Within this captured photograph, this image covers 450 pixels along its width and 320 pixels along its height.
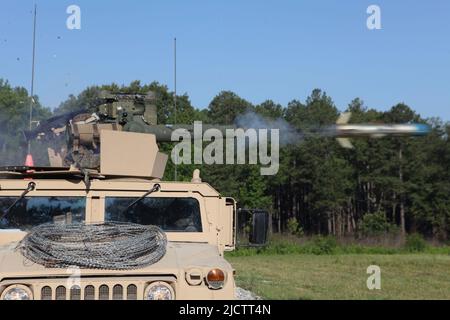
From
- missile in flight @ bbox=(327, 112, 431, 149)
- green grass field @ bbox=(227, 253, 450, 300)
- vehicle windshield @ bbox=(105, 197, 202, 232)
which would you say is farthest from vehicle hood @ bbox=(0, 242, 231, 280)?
green grass field @ bbox=(227, 253, 450, 300)

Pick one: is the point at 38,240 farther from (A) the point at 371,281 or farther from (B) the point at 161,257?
(A) the point at 371,281

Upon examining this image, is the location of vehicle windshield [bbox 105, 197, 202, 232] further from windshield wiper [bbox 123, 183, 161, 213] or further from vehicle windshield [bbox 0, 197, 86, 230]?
vehicle windshield [bbox 0, 197, 86, 230]

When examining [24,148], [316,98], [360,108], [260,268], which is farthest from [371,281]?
[360,108]

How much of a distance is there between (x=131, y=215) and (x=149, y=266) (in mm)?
1171

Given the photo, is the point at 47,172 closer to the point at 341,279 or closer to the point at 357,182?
the point at 341,279

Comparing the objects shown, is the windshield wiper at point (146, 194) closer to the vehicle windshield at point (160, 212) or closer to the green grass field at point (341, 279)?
the vehicle windshield at point (160, 212)

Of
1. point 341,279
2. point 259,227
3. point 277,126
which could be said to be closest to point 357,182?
point 341,279

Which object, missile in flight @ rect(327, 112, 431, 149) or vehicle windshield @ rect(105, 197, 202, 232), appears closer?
vehicle windshield @ rect(105, 197, 202, 232)

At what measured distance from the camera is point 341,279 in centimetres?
1928

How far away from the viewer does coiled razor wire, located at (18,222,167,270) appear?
17.6ft

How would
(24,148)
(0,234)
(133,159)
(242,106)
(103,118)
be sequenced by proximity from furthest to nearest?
(242,106), (24,148), (103,118), (133,159), (0,234)

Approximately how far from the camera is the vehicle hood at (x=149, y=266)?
5180 mm

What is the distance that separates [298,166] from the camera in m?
52.7

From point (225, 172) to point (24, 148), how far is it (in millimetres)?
32651
